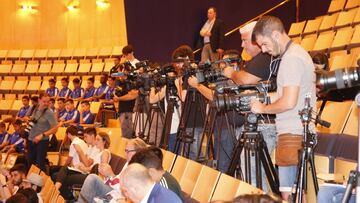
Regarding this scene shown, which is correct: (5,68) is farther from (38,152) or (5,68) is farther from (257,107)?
(257,107)

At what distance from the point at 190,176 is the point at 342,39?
5172mm

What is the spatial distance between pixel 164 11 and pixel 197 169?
7.77m

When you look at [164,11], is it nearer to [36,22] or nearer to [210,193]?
[36,22]

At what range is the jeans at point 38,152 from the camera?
9.23 m

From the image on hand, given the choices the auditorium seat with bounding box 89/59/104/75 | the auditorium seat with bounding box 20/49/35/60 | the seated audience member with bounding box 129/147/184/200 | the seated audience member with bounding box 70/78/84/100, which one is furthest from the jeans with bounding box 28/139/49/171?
the auditorium seat with bounding box 20/49/35/60

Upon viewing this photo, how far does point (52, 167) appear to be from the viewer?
29.2ft

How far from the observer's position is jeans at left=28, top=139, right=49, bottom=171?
9226 millimetres

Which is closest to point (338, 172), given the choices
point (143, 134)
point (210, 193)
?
point (210, 193)

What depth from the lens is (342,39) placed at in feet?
29.9

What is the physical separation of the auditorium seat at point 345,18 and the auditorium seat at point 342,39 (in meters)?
0.91

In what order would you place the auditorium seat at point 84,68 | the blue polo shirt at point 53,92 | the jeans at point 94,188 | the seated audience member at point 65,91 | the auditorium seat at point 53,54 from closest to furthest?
the jeans at point 94,188 → the seated audience member at point 65,91 → the blue polo shirt at point 53,92 → the auditorium seat at point 84,68 → the auditorium seat at point 53,54

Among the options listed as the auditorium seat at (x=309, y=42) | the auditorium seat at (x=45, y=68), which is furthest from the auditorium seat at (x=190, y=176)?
the auditorium seat at (x=45, y=68)

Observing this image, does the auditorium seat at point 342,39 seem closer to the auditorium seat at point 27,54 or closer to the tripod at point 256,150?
the tripod at point 256,150

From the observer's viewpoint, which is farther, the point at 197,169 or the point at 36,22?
the point at 36,22
